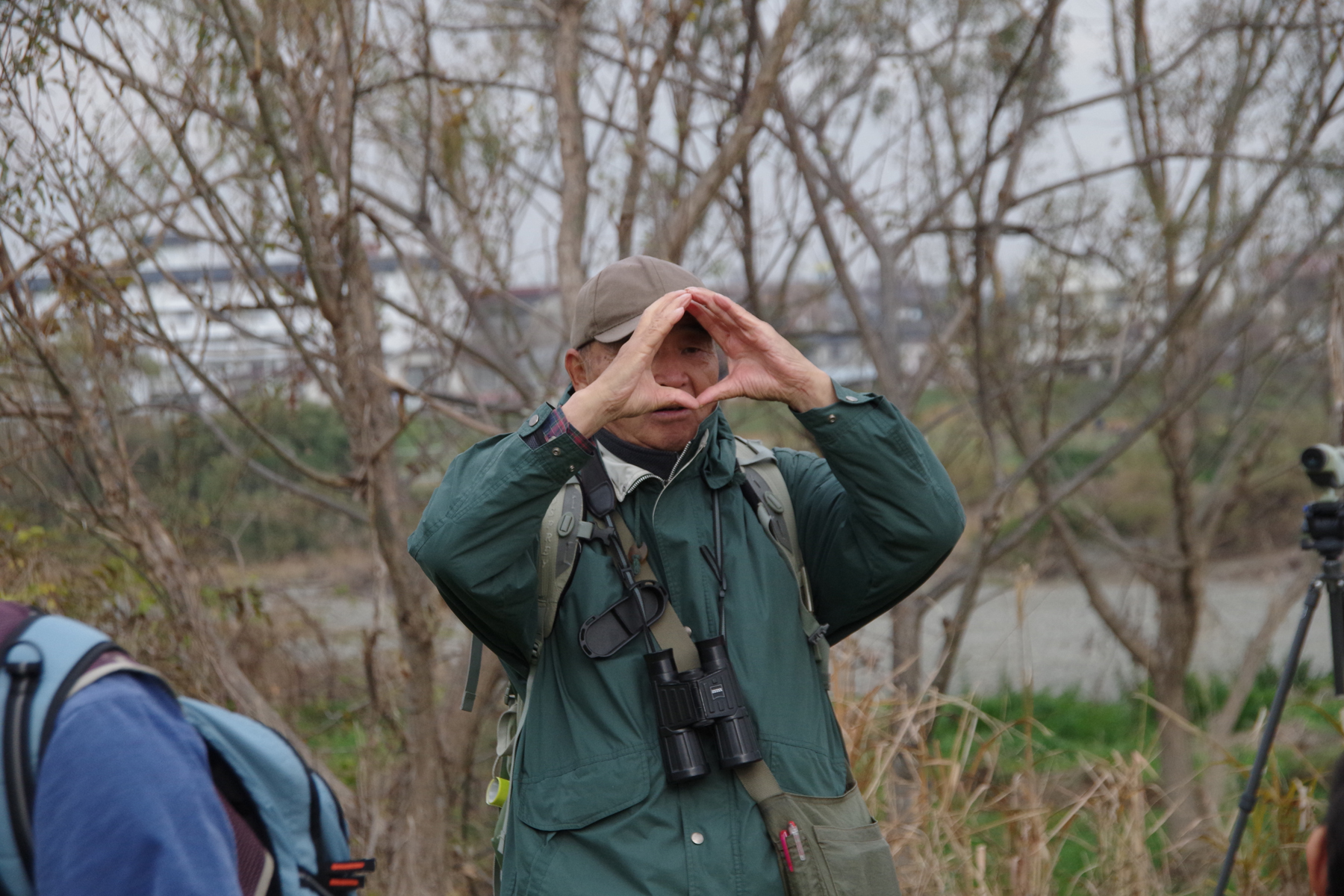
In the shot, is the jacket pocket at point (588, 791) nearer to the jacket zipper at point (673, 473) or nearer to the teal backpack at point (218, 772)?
the teal backpack at point (218, 772)

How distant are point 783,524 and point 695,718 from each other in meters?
0.40

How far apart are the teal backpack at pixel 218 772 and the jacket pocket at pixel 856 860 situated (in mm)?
664

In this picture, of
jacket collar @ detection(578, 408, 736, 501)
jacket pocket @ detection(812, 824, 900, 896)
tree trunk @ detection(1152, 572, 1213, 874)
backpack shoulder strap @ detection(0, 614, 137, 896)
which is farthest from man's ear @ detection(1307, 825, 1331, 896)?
tree trunk @ detection(1152, 572, 1213, 874)

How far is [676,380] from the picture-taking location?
1.93 meters

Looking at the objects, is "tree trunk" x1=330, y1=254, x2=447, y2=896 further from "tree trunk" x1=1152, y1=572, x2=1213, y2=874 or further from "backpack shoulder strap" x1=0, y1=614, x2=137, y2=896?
"tree trunk" x1=1152, y1=572, x2=1213, y2=874

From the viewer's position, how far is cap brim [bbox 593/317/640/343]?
1.93 meters

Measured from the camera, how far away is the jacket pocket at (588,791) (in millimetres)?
1656

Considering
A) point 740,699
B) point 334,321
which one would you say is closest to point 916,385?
point 334,321

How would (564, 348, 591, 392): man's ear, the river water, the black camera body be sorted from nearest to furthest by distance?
(564, 348, 591, 392): man's ear → the black camera body → the river water

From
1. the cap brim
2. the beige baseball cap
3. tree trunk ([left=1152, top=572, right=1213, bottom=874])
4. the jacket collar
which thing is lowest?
tree trunk ([left=1152, top=572, right=1213, bottom=874])

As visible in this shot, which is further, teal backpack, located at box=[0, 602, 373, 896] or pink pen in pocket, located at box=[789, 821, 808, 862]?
pink pen in pocket, located at box=[789, 821, 808, 862]

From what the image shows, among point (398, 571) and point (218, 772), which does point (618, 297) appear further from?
point (398, 571)

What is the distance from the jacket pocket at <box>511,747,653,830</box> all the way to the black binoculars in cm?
5

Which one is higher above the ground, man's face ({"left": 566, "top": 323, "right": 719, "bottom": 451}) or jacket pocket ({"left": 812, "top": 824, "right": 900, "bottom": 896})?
man's face ({"left": 566, "top": 323, "right": 719, "bottom": 451})
